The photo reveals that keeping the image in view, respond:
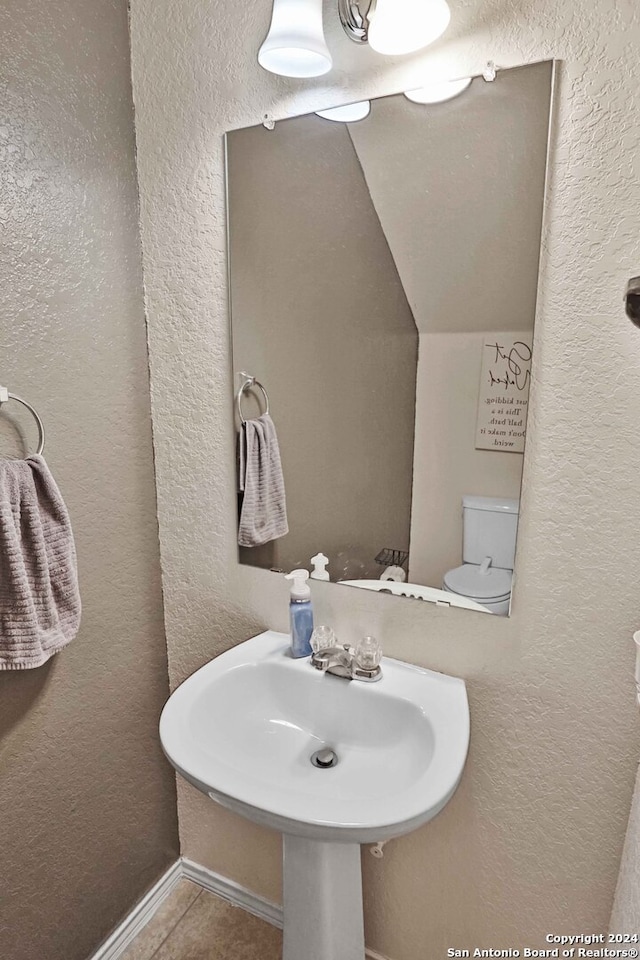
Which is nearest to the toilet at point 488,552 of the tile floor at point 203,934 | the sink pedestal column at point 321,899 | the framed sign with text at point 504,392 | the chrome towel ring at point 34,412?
the framed sign with text at point 504,392

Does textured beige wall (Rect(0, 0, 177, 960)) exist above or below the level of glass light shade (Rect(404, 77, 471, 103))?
below

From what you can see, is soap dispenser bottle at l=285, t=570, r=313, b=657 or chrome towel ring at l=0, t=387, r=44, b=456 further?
soap dispenser bottle at l=285, t=570, r=313, b=657

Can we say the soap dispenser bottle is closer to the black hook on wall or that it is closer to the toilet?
the toilet

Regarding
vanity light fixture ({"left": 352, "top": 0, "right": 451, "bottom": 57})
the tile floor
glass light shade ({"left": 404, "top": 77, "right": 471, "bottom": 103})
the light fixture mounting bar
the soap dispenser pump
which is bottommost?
the tile floor

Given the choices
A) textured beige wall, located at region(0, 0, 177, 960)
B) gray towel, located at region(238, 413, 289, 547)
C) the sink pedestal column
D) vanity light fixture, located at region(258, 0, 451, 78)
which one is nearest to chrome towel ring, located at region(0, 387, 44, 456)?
textured beige wall, located at region(0, 0, 177, 960)

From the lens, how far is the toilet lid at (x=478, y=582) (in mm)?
1133

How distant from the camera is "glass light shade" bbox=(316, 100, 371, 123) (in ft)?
3.66

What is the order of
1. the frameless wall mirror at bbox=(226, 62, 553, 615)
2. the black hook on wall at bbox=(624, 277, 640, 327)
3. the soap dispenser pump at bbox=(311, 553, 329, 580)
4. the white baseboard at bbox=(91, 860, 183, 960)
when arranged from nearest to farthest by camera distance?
the black hook on wall at bbox=(624, 277, 640, 327) < the frameless wall mirror at bbox=(226, 62, 553, 615) < the soap dispenser pump at bbox=(311, 553, 329, 580) < the white baseboard at bbox=(91, 860, 183, 960)

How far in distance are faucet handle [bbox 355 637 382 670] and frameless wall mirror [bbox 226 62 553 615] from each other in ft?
0.43

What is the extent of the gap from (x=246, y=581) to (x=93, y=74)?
3.93ft

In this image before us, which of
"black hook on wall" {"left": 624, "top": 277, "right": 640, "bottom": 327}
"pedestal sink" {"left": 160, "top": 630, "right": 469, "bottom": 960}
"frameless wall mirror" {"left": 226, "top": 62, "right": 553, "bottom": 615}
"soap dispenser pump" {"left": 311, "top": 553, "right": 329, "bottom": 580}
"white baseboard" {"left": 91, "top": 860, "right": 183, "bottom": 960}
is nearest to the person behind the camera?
"black hook on wall" {"left": 624, "top": 277, "right": 640, "bottom": 327}

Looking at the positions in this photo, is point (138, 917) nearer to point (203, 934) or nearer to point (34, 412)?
point (203, 934)

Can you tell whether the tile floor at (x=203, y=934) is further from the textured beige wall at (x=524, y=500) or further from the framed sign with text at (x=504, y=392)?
the framed sign with text at (x=504, y=392)

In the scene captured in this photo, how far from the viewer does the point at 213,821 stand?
1.62 m
